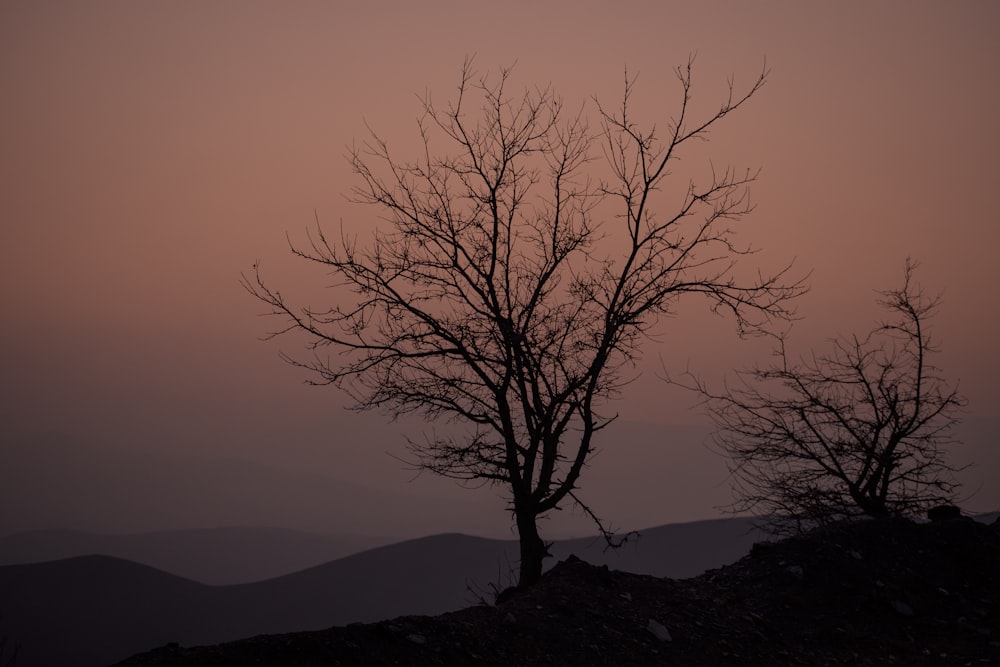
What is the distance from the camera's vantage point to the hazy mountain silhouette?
31.8 meters

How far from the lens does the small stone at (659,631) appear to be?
25.7 ft

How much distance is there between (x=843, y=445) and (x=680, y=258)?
4.99 meters

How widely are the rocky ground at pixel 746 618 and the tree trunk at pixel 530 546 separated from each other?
30.3 inches

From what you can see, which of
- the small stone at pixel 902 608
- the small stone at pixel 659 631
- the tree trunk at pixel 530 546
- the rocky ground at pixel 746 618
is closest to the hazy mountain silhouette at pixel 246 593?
the rocky ground at pixel 746 618

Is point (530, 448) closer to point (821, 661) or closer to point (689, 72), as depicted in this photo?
point (821, 661)

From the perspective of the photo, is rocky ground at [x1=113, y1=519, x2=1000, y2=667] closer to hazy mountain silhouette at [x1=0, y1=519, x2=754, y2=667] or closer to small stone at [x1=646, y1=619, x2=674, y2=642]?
small stone at [x1=646, y1=619, x2=674, y2=642]

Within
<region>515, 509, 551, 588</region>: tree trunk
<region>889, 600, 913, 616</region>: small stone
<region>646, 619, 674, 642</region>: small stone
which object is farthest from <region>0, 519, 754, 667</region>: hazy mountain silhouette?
<region>646, 619, 674, 642</region>: small stone

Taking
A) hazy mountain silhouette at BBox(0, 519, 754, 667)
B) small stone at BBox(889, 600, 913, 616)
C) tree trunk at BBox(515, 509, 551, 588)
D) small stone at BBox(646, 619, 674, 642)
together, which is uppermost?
hazy mountain silhouette at BBox(0, 519, 754, 667)

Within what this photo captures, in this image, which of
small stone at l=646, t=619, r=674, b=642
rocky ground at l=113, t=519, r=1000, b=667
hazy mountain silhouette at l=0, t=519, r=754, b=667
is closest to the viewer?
rocky ground at l=113, t=519, r=1000, b=667

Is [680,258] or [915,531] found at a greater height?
[680,258]

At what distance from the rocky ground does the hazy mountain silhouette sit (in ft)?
58.7

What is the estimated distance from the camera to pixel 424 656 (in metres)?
6.57

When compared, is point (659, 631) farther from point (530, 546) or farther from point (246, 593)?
point (246, 593)

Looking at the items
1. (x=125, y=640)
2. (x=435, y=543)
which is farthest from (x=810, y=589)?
(x=435, y=543)
